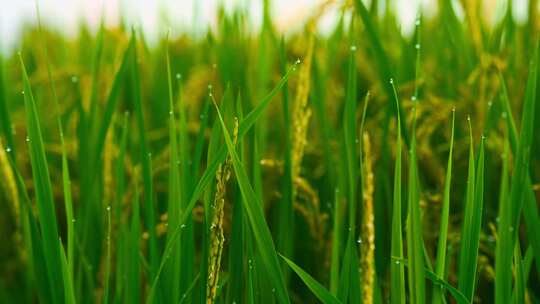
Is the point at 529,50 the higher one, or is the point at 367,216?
the point at 529,50

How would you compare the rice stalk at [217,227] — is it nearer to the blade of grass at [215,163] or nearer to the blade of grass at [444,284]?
the blade of grass at [215,163]

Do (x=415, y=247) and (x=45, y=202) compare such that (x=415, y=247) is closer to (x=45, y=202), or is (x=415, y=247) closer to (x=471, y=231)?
(x=471, y=231)

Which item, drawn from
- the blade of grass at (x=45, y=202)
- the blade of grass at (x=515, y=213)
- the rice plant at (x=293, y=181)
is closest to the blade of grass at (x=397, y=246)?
the rice plant at (x=293, y=181)

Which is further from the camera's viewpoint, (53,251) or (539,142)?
(539,142)

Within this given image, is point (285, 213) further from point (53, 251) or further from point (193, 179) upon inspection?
point (53, 251)

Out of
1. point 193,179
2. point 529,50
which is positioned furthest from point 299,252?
point 529,50

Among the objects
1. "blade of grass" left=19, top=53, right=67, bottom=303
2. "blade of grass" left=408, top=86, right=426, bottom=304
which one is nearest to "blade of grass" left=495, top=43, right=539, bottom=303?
"blade of grass" left=408, top=86, right=426, bottom=304

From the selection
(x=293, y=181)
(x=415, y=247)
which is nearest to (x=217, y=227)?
(x=415, y=247)

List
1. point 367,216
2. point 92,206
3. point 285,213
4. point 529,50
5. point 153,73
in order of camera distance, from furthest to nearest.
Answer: point 153,73 < point 529,50 < point 92,206 < point 285,213 < point 367,216
